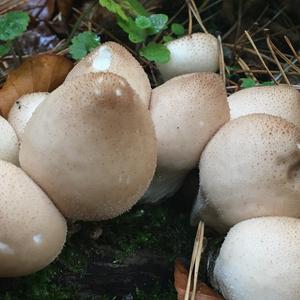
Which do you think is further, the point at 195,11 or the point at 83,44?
the point at 195,11

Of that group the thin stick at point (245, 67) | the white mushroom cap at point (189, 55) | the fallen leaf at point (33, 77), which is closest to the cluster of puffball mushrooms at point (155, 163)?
the fallen leaf at point (33, 77)

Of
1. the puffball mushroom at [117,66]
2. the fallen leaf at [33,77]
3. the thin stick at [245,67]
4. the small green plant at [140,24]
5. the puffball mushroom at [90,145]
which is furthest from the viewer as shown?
the thin stick at [245,67]

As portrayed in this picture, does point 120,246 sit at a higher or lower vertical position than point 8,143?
lower

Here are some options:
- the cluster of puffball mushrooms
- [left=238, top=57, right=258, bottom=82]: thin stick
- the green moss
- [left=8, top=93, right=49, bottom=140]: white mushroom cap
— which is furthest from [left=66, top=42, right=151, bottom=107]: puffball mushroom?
[left=238, top=57, right=258, bottom=82]: thin stick

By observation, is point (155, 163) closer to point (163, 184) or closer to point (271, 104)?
point (163, 184)

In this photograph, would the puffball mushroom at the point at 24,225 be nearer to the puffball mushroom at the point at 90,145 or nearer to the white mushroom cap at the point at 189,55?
the puffball mushroom at the point at 90,145

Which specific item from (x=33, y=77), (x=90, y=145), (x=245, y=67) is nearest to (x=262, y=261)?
(x=90, y=145)

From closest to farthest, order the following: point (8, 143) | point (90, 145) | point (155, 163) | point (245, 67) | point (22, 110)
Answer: point (90, 145), point (155, 163), point (8, 143), point (22, 110), point (245, 67)
